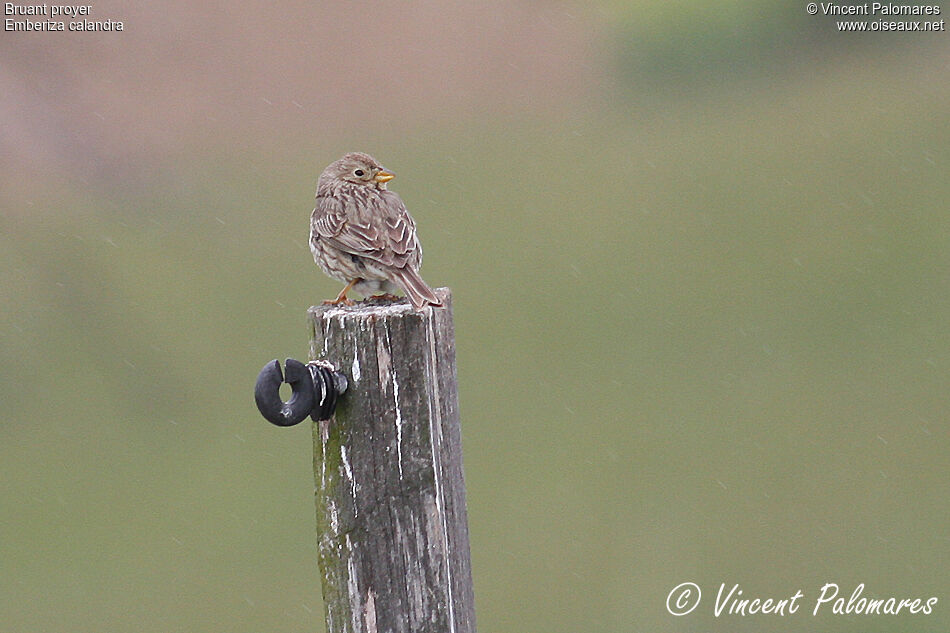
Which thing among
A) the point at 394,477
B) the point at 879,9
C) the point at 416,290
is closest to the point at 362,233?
the point at 416,290

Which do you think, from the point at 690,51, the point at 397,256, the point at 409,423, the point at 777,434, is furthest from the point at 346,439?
the point at 690,51

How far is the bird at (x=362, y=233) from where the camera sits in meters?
4.30

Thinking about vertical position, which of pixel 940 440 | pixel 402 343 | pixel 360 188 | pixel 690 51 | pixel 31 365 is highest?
pixel 690 51

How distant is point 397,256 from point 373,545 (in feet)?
4.49

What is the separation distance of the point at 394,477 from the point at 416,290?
0.61m

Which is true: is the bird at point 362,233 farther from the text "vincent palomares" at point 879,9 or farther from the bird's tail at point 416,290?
the text "vincent palomares" at point 879,9

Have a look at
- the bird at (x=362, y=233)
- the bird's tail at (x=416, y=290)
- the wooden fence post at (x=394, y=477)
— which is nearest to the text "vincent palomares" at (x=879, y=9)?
the bird at (x=362, y=233)

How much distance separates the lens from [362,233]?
175 inches

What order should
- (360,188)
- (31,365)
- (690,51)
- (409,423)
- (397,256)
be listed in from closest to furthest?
(409,423) → (397,256) → (360,188) → (31,365) → (690,51)

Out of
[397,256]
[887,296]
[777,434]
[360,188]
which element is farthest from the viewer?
[887,296]

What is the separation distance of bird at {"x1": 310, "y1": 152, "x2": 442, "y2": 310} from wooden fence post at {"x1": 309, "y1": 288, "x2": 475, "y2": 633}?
859mm

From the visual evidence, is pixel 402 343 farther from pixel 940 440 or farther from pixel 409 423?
pixel 940 440

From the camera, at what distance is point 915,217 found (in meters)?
11.5

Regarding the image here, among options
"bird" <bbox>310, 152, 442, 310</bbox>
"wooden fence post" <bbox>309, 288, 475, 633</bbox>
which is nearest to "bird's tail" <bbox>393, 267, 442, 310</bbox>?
"bird" <bbox>310, 152, 442, 310</bbox>
